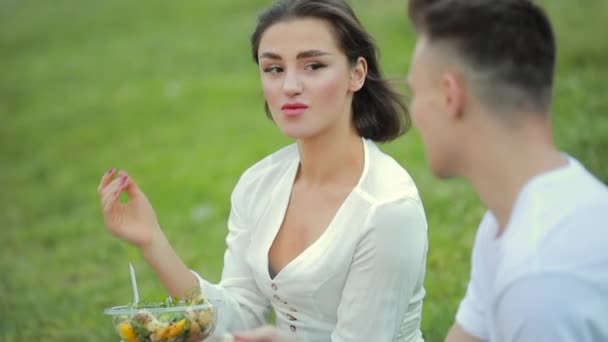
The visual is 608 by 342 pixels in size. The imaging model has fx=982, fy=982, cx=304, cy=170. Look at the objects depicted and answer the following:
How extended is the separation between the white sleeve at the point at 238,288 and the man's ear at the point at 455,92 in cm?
177

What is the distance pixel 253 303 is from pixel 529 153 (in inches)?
77.9

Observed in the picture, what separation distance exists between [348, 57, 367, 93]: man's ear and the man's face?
4.06 feet

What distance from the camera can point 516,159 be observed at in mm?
2596

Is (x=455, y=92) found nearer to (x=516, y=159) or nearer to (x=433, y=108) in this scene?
(x=433, y=108)

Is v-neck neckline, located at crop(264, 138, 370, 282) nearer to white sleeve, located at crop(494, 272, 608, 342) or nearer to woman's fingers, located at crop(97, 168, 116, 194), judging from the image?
woman's fingers, located at crop(97, 168, 116, 194)

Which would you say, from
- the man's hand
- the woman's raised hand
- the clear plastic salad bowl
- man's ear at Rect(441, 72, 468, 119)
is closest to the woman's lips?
the woman's raised hand

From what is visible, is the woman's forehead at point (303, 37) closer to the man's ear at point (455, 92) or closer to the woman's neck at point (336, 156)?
the woman's neck at point (336, 156)

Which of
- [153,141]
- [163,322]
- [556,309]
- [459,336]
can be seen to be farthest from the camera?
[153,141]

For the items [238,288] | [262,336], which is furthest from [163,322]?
[238,288]

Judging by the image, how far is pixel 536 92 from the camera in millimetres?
Result: 2602

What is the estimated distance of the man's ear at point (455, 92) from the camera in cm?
264

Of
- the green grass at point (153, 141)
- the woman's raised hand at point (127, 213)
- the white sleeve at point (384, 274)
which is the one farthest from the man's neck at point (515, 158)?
the green grass at point (153, 141)

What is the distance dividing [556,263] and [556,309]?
4.5 inches

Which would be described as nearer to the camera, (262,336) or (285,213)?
(262,336)
